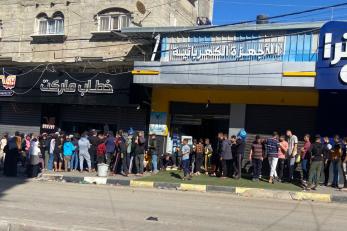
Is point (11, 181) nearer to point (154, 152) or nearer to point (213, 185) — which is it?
point (154, 152)

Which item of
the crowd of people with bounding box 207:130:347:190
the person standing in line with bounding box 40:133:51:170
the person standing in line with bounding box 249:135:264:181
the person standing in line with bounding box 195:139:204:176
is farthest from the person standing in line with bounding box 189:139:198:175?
the person standing in line with bounding box 40:133:51:170

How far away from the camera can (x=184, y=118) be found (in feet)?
78.8

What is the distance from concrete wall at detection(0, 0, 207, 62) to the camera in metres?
25.6

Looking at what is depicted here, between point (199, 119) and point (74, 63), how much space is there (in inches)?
256

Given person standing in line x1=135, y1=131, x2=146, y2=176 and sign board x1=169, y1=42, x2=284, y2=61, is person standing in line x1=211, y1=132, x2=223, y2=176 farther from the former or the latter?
sign board x1=169, y1=42, x2=284, y2=61

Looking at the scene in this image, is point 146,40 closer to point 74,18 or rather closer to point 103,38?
point 103,38

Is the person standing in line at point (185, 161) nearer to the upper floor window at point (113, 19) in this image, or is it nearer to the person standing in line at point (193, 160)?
the person standing in line at point (193, 160)

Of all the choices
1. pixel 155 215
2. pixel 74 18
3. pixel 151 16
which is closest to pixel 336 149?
pixel 155 215

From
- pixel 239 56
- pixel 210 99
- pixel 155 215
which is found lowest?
pixel 155 215

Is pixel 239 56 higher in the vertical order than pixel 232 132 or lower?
higher

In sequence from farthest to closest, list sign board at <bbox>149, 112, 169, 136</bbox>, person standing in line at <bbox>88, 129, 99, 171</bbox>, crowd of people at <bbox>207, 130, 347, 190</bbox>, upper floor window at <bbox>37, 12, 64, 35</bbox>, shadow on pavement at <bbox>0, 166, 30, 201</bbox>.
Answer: upper floor window at <bbox>37, 12, 64, 35</bbox> < sign board at <bbox>149, 112, 169, 136</bbox> < person standing in line at <bbox>88, 129, 99, 171</bbox> < crowd of people at <bbox>207, 130, 347, 190</bbox> < shadow on pavement at <bbox>0, 166, 30, 201</bbox>

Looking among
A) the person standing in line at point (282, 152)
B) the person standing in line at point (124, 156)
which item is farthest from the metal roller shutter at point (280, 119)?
the person standing in line at point (124, 156)

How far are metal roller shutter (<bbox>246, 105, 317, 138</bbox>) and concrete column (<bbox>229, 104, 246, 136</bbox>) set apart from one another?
17 cm

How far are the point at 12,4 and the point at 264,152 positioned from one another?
1574 cm
